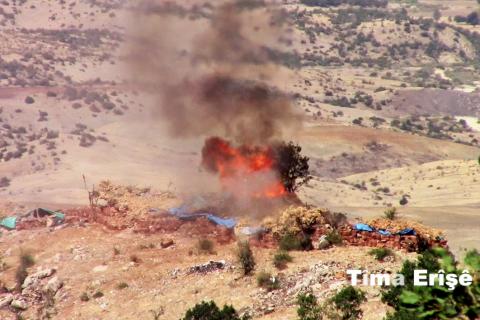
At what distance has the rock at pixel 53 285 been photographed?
86.9 ft

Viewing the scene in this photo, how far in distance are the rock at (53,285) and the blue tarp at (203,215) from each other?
23.1 feet

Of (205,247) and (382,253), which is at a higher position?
(382,253)

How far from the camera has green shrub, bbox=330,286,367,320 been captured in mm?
18859

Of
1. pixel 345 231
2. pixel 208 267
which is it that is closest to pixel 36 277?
pixel 208 267

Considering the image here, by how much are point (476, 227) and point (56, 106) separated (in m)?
47.2

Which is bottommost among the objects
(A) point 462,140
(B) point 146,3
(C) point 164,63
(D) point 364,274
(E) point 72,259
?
(A) point 462,140

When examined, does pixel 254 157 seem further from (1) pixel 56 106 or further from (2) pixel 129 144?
(1) pixel 56 106

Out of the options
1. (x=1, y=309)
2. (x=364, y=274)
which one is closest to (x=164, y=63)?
(x=1, y=309)

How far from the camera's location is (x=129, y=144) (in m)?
60.1

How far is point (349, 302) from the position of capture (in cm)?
1939

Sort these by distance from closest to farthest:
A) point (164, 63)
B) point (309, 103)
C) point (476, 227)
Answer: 1. point (476, 227)
2. point (164, 63)
3. point (309, 103)

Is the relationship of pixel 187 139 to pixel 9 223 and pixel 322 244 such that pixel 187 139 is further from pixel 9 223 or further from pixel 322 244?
pixel 322 244

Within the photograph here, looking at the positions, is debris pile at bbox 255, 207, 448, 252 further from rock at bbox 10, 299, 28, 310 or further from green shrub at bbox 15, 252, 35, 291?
green shrub at bbox 15, 252, 35, 291

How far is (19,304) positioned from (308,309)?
12.9 metres
